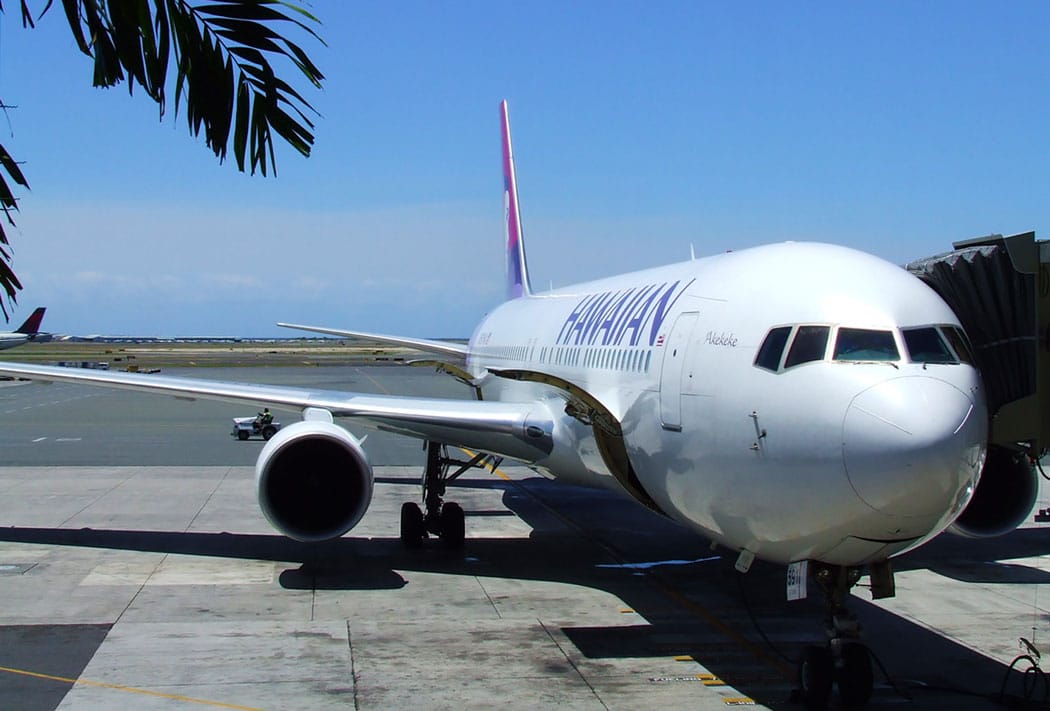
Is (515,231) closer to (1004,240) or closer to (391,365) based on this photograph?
(1004,240)

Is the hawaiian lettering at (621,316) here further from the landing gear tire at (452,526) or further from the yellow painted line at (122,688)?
the yellow painted line at (122,688)

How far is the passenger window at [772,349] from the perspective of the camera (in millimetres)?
8367

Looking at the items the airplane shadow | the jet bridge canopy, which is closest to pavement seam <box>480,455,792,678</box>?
the airplane shadow

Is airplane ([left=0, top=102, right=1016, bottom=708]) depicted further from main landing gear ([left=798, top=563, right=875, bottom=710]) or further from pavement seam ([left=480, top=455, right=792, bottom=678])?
pavement seam ([left=480, top=455, right=792, bottom=678])

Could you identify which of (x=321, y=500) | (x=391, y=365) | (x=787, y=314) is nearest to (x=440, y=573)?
(x=321, y=500)

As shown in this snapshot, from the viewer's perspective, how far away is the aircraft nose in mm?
7176

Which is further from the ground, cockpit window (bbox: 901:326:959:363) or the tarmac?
cockpit window (bbox: 901:326:959:363)

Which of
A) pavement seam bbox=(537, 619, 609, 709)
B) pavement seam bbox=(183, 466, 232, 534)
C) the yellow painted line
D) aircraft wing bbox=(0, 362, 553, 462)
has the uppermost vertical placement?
aircraft wing bbox=(0, 362, 553, 462)

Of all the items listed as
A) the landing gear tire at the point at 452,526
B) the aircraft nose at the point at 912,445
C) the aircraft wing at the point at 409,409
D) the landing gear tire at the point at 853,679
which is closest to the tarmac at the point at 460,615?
the landing gear tire at the point at 452,526

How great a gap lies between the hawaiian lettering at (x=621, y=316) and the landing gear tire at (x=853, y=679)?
135 inches

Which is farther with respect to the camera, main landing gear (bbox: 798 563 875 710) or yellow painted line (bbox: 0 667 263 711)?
yellow painted line (bbox: 0 667 263 711)

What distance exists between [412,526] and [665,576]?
12.7 ft

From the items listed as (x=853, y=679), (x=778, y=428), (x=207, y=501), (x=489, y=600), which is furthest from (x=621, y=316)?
(x=207, y=501)

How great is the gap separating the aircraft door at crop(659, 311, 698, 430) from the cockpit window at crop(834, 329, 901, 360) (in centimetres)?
181
